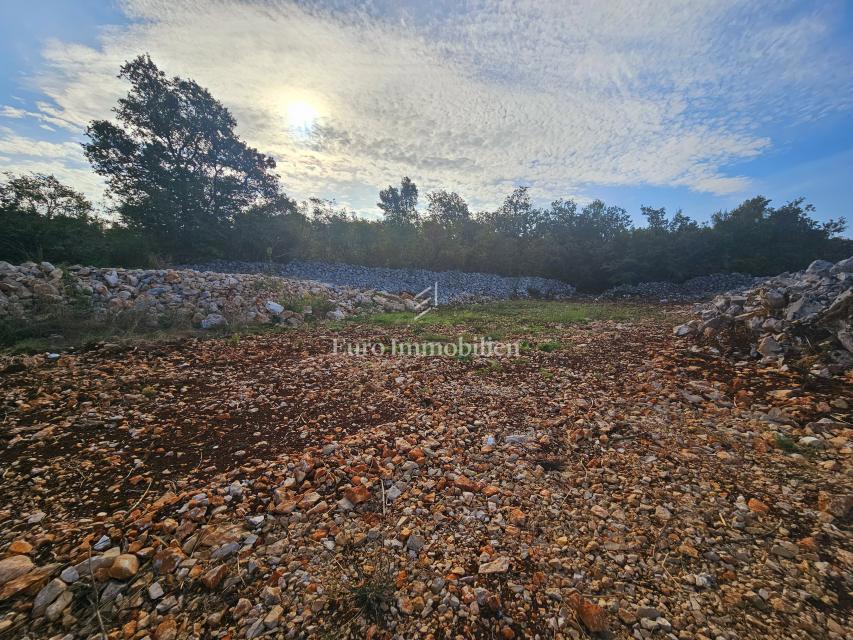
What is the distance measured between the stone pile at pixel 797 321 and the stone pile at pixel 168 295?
8.89 meters

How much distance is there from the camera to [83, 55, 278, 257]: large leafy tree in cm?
1488

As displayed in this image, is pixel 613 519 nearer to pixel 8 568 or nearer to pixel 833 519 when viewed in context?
pixel 833 519

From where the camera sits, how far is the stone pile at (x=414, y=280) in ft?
48.9

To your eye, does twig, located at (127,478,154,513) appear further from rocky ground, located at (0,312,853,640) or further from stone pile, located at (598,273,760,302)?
stone pile, located at (598,273,760,302)

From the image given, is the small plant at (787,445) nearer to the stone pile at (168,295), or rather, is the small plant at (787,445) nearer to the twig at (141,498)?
the twig at (141,498)

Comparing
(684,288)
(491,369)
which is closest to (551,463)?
(491,369)

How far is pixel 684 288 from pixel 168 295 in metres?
23.1

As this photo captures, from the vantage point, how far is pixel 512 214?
22781mm

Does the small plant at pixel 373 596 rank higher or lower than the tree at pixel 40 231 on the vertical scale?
lower

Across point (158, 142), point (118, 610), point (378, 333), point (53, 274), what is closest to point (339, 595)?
point (118, 610)

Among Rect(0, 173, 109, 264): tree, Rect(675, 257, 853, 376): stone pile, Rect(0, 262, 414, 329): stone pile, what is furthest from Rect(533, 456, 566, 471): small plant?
Rect(0, 173, 109, 264): tree

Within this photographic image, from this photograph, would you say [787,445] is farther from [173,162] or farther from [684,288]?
[173,162]

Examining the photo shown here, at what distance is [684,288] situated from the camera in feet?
56.6

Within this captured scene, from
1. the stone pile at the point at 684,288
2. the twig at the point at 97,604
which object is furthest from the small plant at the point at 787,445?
the stone pile at the point at 684,288
